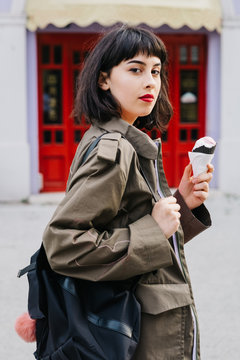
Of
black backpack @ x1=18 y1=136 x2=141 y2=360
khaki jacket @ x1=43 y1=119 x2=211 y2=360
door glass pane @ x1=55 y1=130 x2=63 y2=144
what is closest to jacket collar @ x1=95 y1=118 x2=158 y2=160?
khaki jacket @ x1=43 y1=119 x2=211 y2=360

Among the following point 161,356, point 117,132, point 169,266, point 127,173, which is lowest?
point 161,356

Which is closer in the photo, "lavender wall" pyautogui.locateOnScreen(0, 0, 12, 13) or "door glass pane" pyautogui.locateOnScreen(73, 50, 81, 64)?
"lavender wall" pyautogui.locateOnScreen(0, 0, 12, 13)

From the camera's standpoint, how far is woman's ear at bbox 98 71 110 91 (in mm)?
1984

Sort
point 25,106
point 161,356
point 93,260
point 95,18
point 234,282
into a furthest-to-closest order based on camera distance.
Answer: point 25,106 < point 95,18 < point 234,282 < point 161,356 < point 93,260

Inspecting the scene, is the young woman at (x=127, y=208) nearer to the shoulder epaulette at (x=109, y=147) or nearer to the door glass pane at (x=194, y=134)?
the shoulder epaulette at (x=109, y=147)

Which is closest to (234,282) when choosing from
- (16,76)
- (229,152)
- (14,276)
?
(14,276)

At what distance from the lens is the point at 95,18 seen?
8.89 m

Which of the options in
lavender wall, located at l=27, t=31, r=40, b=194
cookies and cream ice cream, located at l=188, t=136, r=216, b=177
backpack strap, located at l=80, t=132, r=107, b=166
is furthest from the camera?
lavender wall, located at l=27, t=31, r=40, b=194

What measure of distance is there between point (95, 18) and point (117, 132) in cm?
738

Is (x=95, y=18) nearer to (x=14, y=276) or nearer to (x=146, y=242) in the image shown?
(x=14, y=276)

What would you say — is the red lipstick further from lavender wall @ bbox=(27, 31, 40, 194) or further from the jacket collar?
lavender wall @ bbox=(27, 31, 40, 194)

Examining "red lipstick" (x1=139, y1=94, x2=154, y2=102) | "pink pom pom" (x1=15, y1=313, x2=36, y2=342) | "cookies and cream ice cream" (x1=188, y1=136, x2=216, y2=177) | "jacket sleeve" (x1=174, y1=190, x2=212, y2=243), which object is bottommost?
"pink pom pom" (x1=15, y1=313, x2=36, y2=342)

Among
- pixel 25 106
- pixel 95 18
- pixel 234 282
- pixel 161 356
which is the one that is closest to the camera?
pixel 161 356

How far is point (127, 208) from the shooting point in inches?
70.9
